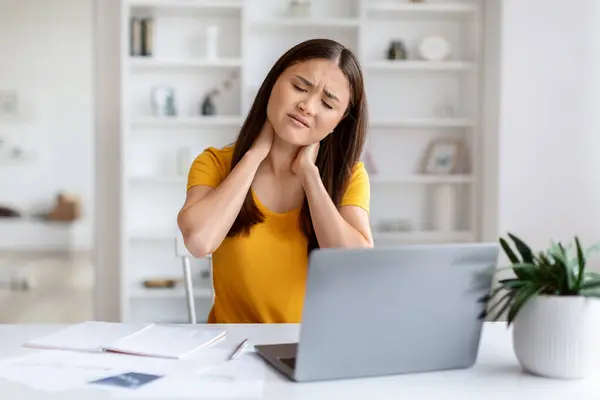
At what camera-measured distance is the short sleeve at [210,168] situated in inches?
72.5

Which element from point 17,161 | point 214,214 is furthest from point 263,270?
point 17,161

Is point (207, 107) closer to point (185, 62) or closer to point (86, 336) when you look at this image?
point (185, 62)

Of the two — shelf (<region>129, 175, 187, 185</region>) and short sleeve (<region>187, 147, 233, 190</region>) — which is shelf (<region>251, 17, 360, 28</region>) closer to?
shelf (<region>129, 175, 187, 185</region>)

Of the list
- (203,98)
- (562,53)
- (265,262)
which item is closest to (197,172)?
(265,262)

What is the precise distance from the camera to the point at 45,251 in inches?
316

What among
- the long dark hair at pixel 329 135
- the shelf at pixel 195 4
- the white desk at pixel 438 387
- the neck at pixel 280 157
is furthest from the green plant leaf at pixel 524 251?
the shelf at pixel 195 4

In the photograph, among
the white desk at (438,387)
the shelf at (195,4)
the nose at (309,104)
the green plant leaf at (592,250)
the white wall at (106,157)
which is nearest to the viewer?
the white desk at (438,387)

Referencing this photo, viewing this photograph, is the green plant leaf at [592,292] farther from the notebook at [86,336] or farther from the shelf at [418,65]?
the shelf at [418,65]

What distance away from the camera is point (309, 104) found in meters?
1.62

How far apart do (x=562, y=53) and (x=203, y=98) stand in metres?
2.09

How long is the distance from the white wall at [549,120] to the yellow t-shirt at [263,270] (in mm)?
2609

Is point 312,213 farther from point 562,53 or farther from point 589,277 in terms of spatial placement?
Answer: point 562,53

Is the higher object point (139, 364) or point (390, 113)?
point (390, 113)

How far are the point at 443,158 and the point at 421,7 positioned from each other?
89cm
